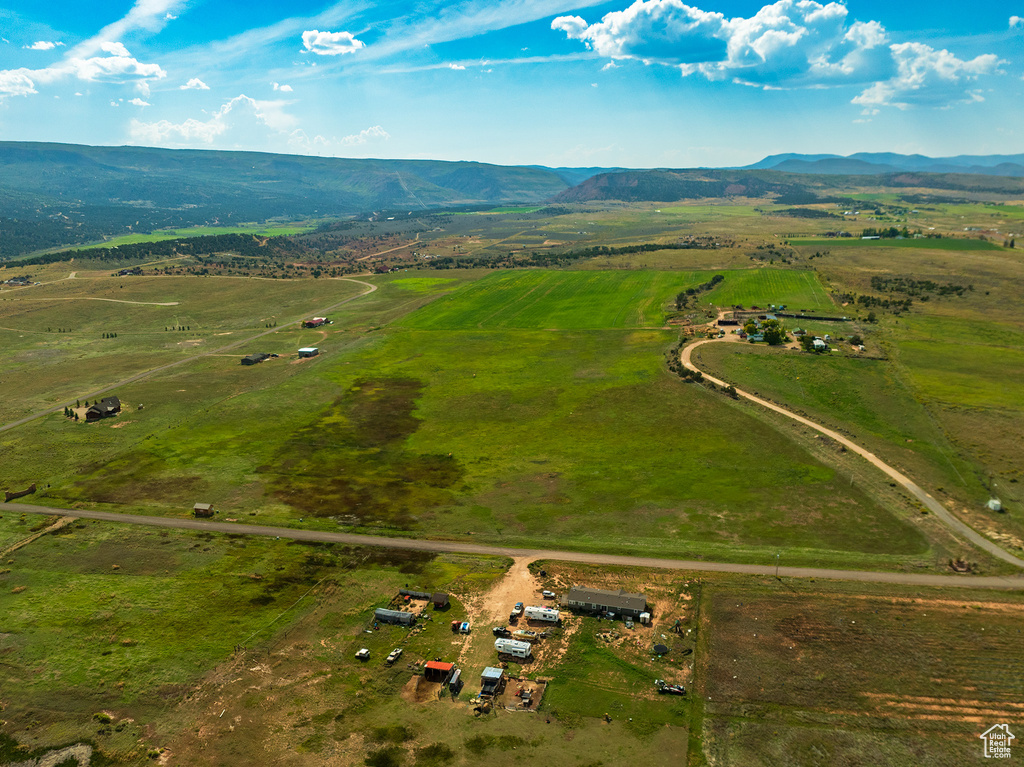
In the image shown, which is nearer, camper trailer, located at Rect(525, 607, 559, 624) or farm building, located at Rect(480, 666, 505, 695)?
farm building, located at Rect(480, 666, 505, 695)

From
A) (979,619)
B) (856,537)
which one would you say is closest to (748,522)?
(856,537)

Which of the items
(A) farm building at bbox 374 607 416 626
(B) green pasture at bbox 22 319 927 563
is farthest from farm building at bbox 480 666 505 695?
(B) green pasture at bbox 22 319 927 563

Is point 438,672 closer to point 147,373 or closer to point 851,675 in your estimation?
point 851,675

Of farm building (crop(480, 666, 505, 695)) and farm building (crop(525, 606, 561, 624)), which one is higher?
farm building (crop(525, 606, 561, 624))

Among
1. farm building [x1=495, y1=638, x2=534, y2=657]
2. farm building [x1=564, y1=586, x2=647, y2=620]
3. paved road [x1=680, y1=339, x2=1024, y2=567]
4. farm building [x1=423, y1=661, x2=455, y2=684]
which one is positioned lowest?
farm building [x1=423, y1=661, x2=455, y2=684]

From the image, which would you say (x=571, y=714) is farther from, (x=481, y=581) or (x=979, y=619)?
(x=979, y=619)

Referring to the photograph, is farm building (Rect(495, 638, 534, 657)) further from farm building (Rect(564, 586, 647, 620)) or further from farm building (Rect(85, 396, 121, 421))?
farm building (Rect(85, 396, 121, 421))

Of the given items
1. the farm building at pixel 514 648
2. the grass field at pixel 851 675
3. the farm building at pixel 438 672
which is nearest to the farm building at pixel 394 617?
the farm building at pixel 438 672
